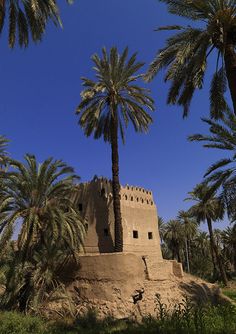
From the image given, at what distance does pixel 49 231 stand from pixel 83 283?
11.4ft

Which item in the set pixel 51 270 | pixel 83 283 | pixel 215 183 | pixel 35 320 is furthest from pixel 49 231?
pixel 215 183

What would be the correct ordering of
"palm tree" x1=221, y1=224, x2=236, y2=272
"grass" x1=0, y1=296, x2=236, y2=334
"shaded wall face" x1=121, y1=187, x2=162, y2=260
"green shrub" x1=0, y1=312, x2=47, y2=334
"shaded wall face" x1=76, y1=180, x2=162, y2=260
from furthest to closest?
"palm tree" x1=221, y1=224, x2=236, y2=272, "shaded wall face" x1=121, y1=187, x2=162, y2=260, "shaded wall face" x1=76, y1=180, x2=162, y2=260, "green shrub" x1=0, y1=312, x2=47, y2=334, "grass" x1=0, y1=296, x2=236, y2=334

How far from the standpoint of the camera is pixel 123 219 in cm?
2548

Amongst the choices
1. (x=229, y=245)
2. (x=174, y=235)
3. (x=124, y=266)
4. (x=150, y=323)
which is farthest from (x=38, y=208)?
(x=229, y=245)

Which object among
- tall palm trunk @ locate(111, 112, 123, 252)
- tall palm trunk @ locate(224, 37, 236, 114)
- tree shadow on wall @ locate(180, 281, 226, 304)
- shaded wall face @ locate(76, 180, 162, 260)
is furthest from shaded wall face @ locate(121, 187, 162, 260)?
tall palm trunk @ locate(224, 37, 236, 114)

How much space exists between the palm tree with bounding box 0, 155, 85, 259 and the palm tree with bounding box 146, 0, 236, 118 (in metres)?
8.50

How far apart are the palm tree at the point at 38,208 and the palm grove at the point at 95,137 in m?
0.05

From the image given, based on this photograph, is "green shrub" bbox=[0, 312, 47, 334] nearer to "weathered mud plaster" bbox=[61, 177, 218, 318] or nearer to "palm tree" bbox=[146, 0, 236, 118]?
"weathered mud plaster" bbox=[61, 177, 218, 318]

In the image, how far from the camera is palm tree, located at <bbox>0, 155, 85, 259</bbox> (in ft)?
64.0

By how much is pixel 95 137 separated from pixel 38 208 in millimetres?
8082

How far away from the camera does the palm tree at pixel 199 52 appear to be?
1397 centimetres

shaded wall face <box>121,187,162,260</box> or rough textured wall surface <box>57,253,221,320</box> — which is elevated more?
shaded wall face <box>121,187,162,260</box>

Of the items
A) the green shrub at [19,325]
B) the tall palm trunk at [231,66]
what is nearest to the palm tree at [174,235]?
the green shrub at [19,325]

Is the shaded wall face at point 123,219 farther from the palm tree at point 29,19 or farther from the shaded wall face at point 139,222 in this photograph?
the palm tree at point 29,19
